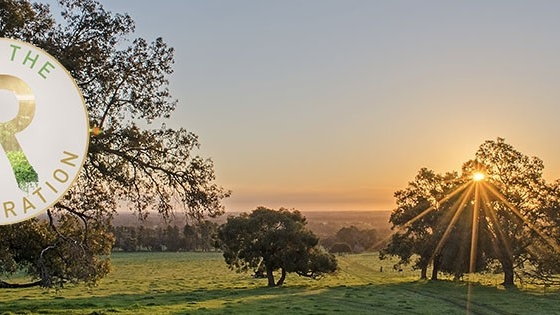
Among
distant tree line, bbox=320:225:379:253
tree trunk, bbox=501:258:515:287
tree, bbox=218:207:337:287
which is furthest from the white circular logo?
distant tree line, bbox=320:225:379:253

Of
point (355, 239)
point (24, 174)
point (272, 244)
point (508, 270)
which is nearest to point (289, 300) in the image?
point (272, 244)

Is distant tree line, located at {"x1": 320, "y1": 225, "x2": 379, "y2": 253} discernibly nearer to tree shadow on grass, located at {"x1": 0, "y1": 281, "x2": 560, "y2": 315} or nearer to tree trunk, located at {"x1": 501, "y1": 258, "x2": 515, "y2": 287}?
tree trunk, located at {"x1": 501, "y1": 258, "x2": 515, "y2": 287}

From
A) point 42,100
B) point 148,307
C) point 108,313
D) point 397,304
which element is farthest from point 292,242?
point 42,100

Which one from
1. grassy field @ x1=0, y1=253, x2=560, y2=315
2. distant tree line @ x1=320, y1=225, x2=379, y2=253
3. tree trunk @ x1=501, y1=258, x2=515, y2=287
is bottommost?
grassy field @ x1=0, y1=253, x2=560, y2=315

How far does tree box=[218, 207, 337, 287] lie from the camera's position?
5153cm

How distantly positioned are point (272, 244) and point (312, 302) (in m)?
15.3

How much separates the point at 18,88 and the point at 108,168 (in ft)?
35.1

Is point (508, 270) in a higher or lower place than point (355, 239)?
lower

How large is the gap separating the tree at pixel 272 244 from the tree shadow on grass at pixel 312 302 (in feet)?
10.4

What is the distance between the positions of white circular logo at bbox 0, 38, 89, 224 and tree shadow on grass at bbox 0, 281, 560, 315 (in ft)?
66.9

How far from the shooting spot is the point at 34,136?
8.59 meters

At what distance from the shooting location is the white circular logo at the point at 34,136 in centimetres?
835

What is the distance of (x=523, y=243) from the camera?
51969 millimetres

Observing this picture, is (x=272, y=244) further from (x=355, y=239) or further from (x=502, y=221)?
(x=355, y=239)
